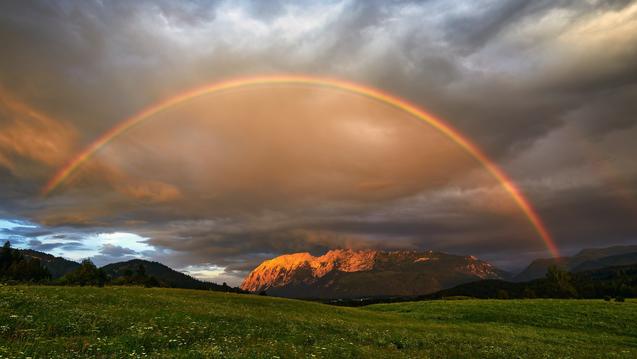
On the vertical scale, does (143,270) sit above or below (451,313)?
above

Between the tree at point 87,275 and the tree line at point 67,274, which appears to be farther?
the tree line at point 67,274

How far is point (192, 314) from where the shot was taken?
31359 mm

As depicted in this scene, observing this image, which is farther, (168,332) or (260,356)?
(168,332)

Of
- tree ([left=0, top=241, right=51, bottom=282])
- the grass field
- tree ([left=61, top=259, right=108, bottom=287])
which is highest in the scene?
tree ([left=0, top=241, right=51, bottom=282])

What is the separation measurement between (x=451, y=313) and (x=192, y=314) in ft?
142

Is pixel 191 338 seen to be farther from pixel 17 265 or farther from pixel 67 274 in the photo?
pixel 17 265

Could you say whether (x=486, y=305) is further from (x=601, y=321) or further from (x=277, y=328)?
(x=277, y=328)

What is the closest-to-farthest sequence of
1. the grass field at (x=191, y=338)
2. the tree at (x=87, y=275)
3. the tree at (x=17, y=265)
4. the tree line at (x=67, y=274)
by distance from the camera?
1. the grass field at (x=191, y=338)
2. the tree at (x=87, y=275)
3. the tree line at (x=67, y=274)
4. the tree at (x=17, y=265)

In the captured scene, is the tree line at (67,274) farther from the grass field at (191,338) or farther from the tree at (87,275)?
the grass field at (191,338)

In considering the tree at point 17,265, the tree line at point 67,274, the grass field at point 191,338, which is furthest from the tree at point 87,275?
the grass field at point 191,338

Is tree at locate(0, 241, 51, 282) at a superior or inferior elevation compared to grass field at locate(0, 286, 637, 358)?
Answer: superior

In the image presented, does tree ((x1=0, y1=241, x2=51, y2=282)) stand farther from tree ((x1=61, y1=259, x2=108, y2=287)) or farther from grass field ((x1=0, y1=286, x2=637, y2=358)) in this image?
grass field ((x1=0, y1=286, x2=637, y2=358))

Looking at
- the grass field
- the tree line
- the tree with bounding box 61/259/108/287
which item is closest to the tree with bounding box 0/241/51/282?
the tree line

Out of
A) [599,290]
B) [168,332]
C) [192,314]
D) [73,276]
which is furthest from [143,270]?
[599,290]
